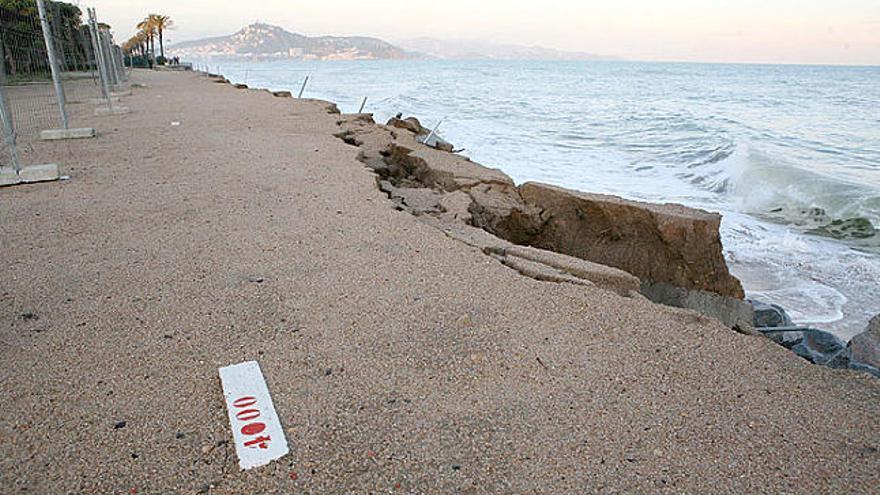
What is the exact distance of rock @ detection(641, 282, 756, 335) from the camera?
16.8 ft

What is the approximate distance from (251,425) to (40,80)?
19298mm

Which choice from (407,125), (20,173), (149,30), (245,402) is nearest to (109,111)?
(407,125)

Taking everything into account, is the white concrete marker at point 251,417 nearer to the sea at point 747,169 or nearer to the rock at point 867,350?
the rock at point 867,350

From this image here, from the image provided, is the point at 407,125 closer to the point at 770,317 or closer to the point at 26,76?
the point at 770,317

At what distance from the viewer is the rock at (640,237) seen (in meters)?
5.21

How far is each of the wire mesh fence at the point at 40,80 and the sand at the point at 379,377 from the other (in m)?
4.09

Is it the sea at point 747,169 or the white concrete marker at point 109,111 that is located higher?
the white concrete marker at point 109,111

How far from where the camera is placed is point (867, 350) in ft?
12.1

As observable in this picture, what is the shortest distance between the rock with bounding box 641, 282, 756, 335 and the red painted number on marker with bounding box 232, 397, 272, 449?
4095mm

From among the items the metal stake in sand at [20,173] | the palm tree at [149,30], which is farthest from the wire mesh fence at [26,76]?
the palm tree at [149,30]

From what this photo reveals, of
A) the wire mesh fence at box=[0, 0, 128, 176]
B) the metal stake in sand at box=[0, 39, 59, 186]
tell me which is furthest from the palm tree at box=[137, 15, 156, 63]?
the metal stake in sand at box=[0, 39, 59, 186]

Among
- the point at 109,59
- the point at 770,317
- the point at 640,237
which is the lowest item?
the point at 770,317

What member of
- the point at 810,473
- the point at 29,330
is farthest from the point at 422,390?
the point at 29,330

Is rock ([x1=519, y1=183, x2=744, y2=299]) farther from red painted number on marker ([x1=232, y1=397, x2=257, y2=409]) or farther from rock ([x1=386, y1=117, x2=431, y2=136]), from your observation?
rock ([x1=386, y1=117, x2=431, y2=136])
